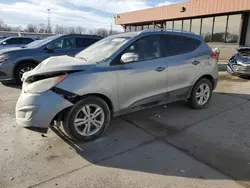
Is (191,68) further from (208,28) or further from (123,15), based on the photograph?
(123,15)

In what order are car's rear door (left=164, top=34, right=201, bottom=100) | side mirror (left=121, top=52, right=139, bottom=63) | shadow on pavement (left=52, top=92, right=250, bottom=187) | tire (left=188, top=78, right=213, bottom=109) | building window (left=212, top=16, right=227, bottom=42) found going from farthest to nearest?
building window (left=212, top=16, right=227, bottom=42) < tire (left=188, top=78, right=213, bottom=109) < car's rear door (left=164, top=34, right=201, bottom=100) < side mirror (left=121, top=52, right=139, bottom=63) < shadow on pavement (left=52, top=92, right=250, bottom=187)

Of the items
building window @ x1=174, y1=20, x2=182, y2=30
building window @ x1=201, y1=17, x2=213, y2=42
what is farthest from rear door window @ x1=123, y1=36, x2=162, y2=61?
building window @ x1=174, y1=20, x2=182, y2=30

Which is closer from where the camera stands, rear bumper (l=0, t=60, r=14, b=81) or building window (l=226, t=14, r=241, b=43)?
rear bumper (l=0, t=60, r=14, b=81)

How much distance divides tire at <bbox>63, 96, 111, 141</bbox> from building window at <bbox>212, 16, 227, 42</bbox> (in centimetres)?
1367

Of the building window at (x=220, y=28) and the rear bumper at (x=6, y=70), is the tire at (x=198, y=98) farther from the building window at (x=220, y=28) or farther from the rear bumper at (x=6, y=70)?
the building window at (x=220, y=28)

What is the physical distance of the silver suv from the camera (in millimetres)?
3203

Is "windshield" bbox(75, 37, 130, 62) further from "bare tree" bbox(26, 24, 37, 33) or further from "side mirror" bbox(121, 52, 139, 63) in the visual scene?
"bare tree" bbox(26, 24, 37, 33)

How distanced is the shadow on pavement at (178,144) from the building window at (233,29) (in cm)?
1056

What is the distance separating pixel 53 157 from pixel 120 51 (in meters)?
2.00

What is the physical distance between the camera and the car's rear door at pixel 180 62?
4453 millimetres

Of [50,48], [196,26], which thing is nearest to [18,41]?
[50,48]

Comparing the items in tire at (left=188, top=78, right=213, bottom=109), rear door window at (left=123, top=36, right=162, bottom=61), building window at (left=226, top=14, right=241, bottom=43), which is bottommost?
tire at (left=188, top=78, right=213, bottom=109)

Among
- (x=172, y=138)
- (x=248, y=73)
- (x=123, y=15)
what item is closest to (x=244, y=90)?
(x=248, y=73)

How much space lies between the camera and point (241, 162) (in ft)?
10.1
